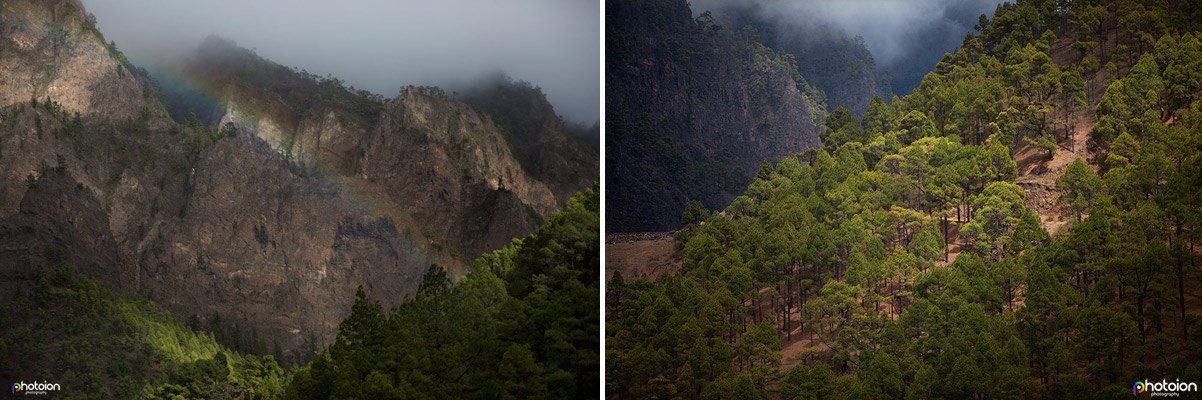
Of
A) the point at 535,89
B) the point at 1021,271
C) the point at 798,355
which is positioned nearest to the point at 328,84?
the point at 535,89

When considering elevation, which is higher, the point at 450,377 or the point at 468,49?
the point at 468,49

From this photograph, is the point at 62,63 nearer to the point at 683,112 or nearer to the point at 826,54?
the point at 683,112

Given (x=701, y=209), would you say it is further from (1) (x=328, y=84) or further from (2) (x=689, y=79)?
(1) (x=328, y=84)

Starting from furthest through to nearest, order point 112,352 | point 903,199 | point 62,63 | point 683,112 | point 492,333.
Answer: point 62,63, point 112,352, point 683,112, point 492,333, point 903,199

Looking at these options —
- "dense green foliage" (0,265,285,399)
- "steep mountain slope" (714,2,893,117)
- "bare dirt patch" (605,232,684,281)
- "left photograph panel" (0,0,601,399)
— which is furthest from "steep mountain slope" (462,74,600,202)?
"dense green foliage" (0,265,285,399)

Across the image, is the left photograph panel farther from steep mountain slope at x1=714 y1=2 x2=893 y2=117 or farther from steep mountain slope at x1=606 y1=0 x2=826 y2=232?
steep mountain slope at x1=714 y1=2 x2=893 y2=117

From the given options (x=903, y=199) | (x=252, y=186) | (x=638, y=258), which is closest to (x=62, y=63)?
(x=252, y=186)
